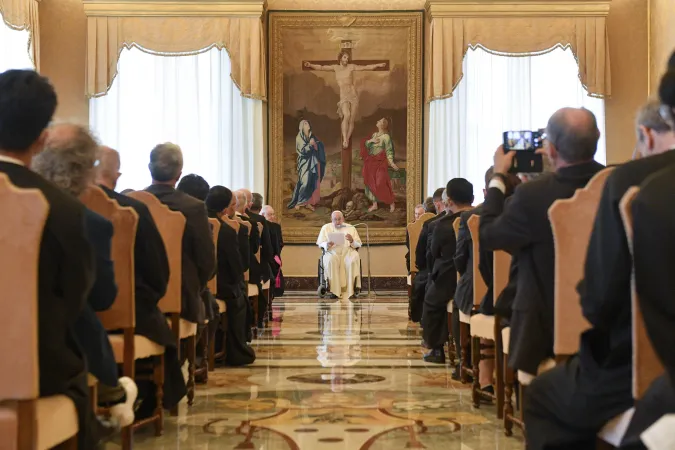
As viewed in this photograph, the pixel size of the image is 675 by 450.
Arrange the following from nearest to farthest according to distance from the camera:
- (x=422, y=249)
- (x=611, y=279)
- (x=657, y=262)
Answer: (x=657, y=262), (x=611, y=279), (x=422, y=249)

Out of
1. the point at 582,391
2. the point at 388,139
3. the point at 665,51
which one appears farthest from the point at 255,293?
the point at 665,51

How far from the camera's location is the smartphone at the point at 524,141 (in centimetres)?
367

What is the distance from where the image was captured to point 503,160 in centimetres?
373

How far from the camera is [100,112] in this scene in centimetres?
1454

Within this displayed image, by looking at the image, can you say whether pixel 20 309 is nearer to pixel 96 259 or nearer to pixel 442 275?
pixel 96 259

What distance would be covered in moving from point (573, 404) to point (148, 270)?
224 cm

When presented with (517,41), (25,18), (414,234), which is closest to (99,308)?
(414,234)

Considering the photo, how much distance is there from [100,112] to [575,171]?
40.7 feet

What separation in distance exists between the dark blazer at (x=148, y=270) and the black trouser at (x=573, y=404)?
2.02m

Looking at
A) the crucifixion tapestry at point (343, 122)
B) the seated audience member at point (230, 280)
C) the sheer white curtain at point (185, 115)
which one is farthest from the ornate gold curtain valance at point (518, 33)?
the seated audience member at point (230, 280)

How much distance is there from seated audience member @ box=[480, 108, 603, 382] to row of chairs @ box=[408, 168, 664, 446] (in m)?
0.11

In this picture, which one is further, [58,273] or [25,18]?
[25,18]

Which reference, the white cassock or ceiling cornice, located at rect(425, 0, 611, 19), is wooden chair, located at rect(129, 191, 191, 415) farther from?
ceiling cornice, located at rect(425, 0, 611, 19)

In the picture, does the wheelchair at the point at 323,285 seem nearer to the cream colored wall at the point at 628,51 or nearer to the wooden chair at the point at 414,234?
the wooden chair at the point at 414,234
